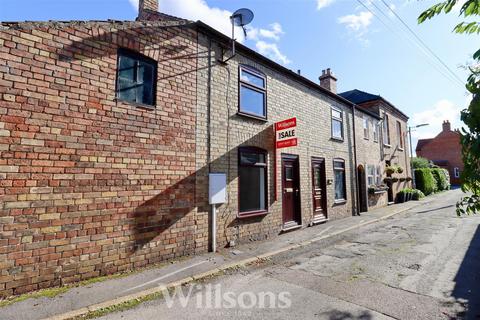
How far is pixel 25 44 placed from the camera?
4297mm

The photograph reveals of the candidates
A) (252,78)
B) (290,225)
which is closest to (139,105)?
(252,78)

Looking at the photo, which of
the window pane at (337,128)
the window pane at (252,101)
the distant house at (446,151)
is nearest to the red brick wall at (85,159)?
the window pane at (252,101)

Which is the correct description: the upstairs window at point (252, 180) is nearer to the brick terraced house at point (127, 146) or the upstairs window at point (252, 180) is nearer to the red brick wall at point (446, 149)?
the brick terraced house at point (127, 146)

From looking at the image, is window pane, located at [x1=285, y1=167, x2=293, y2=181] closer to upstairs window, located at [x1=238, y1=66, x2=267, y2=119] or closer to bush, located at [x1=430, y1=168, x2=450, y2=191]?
upstairs window, located at [x1=238, y1=66, x2=267, y2=119]

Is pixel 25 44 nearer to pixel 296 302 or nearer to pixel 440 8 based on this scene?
pixel 440 8

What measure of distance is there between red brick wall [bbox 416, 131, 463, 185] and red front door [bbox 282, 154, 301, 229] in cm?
4511

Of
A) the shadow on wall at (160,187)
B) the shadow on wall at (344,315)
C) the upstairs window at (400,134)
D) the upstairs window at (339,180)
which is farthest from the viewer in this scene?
the upstairs window at (400,134)

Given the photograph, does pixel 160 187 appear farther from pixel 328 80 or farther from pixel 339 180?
pixel 328 80

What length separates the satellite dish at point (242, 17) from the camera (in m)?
7.06

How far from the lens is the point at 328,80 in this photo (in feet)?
45.1

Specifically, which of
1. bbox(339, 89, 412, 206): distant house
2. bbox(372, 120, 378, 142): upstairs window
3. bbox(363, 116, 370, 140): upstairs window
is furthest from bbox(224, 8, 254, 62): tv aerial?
bbox(372, 120, 378, 142): upstairs window

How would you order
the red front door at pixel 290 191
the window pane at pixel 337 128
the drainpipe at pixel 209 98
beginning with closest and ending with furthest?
the drainpipe at pixel 209 98 → the red front door at pixel 290 191 → the window pane at pixel 337 128

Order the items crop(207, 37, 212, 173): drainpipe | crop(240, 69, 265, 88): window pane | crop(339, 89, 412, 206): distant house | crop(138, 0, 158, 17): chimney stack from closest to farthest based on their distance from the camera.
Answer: crop(207, 37, 212, 173): drainpipe, crop(240, 69, 265, 88): window pane, crop(138, 0, 158, 17): chimney stack, crop(339, 89, 412, 206): distant house

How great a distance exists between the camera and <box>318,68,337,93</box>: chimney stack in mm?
13680
